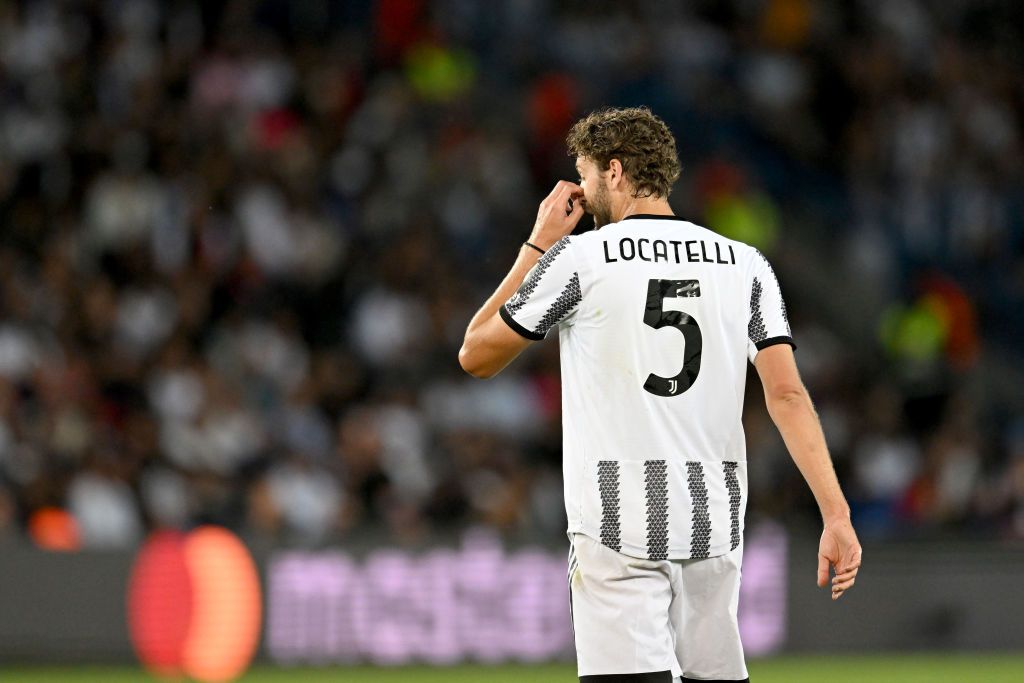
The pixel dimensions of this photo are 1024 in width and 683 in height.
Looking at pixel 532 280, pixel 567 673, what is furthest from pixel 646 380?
pixel 567 673

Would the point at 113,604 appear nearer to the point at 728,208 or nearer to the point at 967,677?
the point at 967,677

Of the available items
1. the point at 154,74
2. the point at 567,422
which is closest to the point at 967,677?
the point at 567,422

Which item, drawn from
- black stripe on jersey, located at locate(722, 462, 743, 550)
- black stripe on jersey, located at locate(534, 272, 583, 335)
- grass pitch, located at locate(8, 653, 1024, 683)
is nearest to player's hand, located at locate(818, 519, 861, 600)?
black stripe on jersey, located at locate(722, 462, 743, 550)

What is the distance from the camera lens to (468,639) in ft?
35.9

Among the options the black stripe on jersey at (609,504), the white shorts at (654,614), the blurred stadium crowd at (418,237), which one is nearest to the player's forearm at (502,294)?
the black stripe on jersey at (609,504)

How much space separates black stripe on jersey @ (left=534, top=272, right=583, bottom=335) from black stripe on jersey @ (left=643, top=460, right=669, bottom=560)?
427 millimetres

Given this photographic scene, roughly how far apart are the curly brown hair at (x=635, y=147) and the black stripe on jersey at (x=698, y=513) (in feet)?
2.39

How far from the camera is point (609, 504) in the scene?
4.46 metres

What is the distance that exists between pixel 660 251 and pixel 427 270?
28.4 ft

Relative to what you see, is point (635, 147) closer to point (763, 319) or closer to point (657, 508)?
point (763, 319)

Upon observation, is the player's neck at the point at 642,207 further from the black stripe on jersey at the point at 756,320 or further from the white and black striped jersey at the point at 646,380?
the black stripe on jersey at the point at 756,320

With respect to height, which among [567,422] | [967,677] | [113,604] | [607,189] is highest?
[607,189]

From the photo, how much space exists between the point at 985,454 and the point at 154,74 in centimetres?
689

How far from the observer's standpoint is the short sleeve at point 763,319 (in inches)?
182
